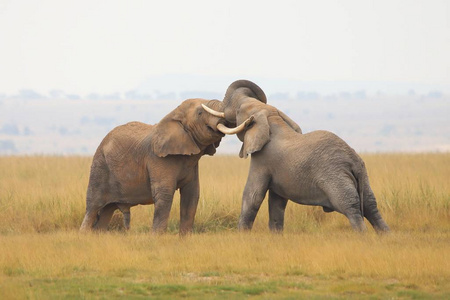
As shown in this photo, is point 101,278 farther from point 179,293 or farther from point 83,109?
point 83,109

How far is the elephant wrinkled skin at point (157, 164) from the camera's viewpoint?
11.3 meters

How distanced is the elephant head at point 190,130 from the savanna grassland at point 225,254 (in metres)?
1.11

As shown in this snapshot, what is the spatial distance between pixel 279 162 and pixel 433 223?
2874 millimetres

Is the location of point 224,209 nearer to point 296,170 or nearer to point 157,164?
point 157,164

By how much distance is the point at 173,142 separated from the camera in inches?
445

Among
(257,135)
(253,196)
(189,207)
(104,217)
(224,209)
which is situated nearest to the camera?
(257,135)

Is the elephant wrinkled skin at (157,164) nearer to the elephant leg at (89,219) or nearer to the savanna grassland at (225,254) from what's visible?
the elephant leg at (89,219)

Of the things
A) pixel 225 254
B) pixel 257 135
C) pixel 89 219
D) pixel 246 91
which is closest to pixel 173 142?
pixel 257 135

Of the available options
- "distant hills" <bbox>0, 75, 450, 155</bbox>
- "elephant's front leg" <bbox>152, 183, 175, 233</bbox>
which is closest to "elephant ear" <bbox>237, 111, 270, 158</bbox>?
"elephant's front leg" <bbox>152, 183, 175, 233</bbox>

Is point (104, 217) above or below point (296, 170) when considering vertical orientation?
below

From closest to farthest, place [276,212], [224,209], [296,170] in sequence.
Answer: [296,170] < [276,212] < [224,209]

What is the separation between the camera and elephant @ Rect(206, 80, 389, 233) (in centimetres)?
1084

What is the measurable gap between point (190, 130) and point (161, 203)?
1011 millimetres

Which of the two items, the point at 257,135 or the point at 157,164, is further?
the point at 157,164
